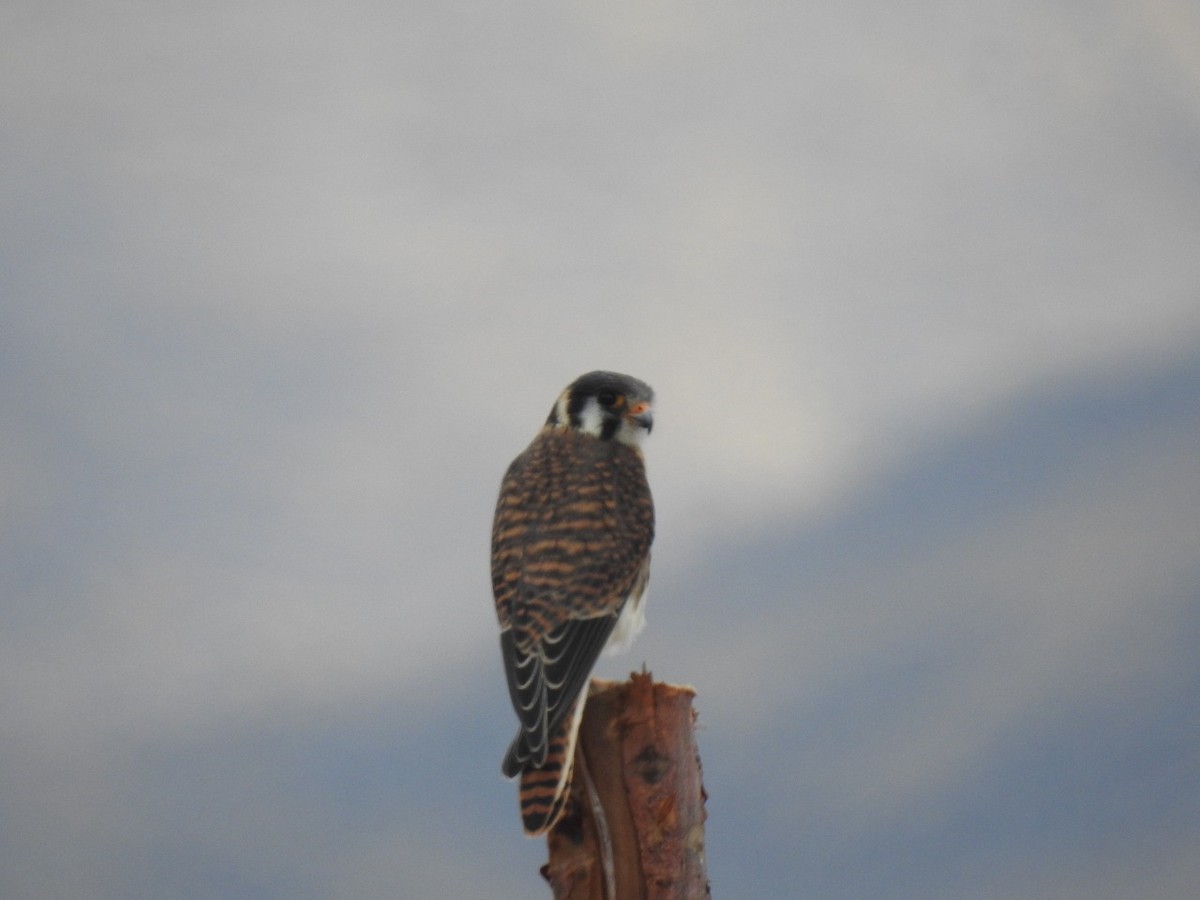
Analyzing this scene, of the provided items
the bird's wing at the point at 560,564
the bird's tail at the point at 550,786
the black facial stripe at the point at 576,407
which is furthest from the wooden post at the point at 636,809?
the black facial stripe at the point at 576,407

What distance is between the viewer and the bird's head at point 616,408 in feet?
21.9

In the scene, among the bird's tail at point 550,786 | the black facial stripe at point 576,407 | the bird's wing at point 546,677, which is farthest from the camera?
the black facial stripe at point 576,407

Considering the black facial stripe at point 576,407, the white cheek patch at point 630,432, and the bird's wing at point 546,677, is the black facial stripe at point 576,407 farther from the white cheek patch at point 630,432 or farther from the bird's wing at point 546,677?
the bird's wing at point 546,677

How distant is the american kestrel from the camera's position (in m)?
4.91

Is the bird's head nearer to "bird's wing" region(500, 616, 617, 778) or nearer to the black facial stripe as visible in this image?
the black facial stripe

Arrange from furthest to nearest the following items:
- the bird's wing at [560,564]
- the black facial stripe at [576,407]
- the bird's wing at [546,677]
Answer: the black facial stripe at [576,407]
the bird's wing at [560,564]
the bird's wing at [546,677]

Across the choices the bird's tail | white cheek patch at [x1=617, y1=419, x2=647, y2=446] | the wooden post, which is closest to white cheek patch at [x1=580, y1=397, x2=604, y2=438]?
white cheek patch at [x1=617, y1=419, x2=647, y2=446]

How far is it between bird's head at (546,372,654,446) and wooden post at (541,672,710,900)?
1.92 m

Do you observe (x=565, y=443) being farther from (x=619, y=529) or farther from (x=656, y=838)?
(x=656, y=838)

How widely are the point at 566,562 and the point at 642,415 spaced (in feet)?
3.94

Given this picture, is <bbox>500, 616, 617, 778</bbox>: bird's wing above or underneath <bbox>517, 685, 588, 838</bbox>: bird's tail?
above

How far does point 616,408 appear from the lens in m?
6.70

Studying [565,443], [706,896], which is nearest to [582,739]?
[706,896]

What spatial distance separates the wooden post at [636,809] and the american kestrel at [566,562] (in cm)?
14
